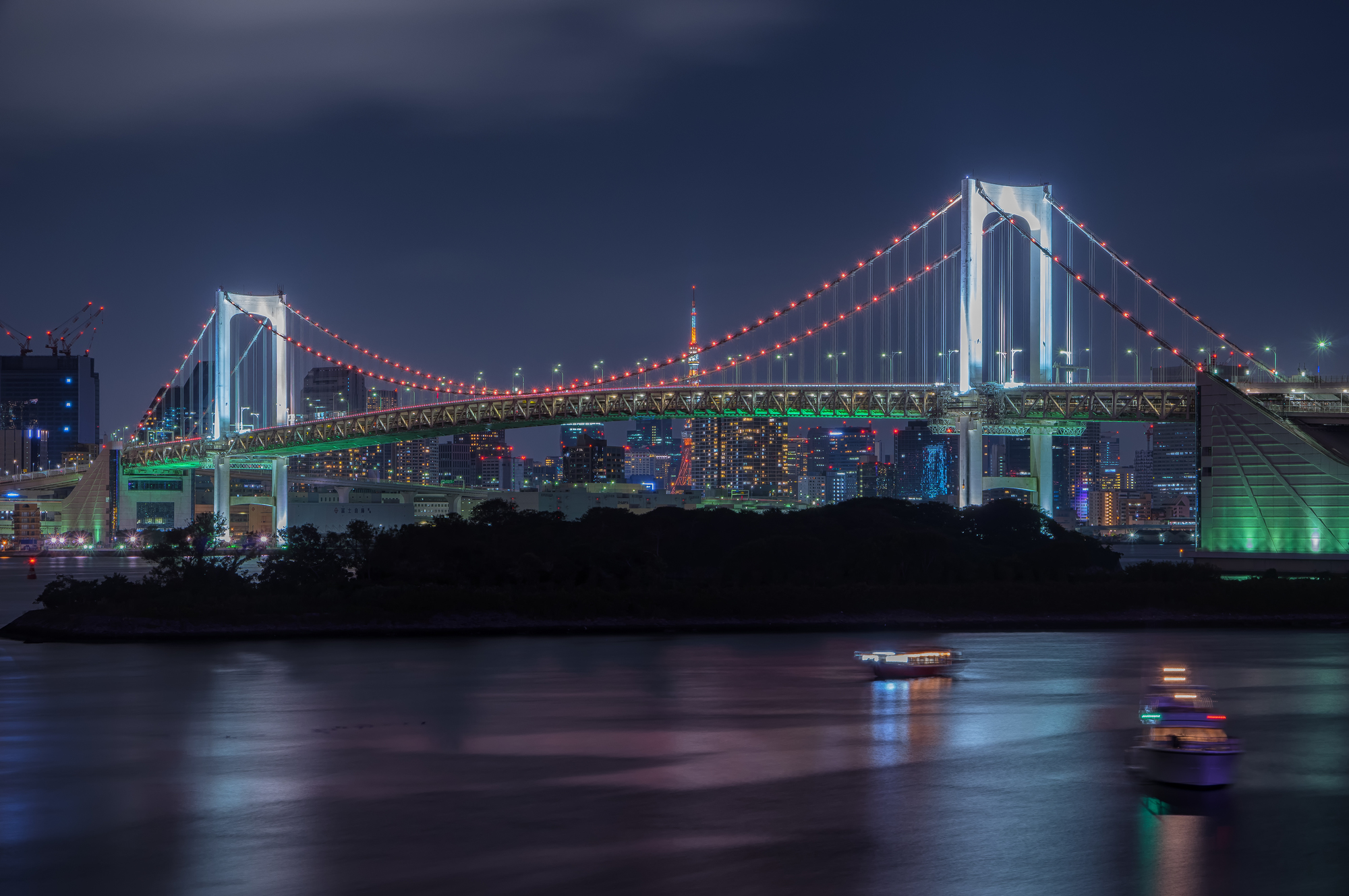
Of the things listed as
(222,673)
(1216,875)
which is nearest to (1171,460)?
(222,673)

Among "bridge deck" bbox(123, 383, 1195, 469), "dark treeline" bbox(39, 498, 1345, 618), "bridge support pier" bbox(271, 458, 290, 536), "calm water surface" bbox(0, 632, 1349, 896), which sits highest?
"bridge deck" bbox(123, 383, 1195, 469)

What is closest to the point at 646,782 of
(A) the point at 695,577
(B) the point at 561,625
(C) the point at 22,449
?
(B) the point at 561,625

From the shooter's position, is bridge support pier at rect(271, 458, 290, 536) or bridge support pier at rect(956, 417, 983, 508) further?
bridge support pier at rect(271, 458, 290, 536)

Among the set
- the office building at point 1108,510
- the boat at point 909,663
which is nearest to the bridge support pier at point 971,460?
the boat at point 909,663

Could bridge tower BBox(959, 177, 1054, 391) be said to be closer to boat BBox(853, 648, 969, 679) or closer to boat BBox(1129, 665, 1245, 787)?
boat BBox(853, 648, 969, 679)

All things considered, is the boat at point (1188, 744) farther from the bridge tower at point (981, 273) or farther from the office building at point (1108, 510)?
the office building at point (1108, 510)

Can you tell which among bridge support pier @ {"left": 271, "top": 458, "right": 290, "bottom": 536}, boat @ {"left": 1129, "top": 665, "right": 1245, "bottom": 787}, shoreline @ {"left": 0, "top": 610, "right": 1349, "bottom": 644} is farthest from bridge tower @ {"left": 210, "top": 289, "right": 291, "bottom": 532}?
boat @ {"left": 1129, "top": 665, "right": 1245, "bottom": 787}
